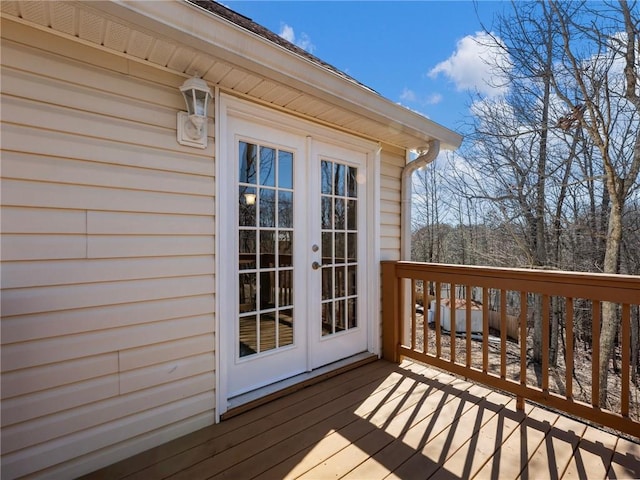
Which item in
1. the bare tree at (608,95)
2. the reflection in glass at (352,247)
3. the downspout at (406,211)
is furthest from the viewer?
the bare tree at (608,95)

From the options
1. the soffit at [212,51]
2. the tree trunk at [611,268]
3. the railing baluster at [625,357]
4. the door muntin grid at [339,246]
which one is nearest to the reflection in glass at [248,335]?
the door muntin grid at [339,246]

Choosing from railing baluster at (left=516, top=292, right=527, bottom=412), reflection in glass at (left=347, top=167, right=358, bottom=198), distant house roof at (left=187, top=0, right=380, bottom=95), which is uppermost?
distant house roof at (left=187, top=0, right=380, bottom=95)

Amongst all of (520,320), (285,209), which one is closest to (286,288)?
(285,209)

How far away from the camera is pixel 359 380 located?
2627 mm

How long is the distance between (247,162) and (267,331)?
3.99 ft

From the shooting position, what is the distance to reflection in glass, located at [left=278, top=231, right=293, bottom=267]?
8.14 feet

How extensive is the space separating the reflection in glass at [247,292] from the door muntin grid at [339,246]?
67 cm

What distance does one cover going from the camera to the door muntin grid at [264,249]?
2.28m

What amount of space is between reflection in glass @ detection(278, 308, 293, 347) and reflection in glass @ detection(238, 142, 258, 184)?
101 cm

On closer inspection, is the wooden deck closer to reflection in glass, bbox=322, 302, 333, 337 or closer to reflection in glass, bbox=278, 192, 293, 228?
reflection in glass, bbox=322, 302, 333, 337

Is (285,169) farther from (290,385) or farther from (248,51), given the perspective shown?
(290,385)

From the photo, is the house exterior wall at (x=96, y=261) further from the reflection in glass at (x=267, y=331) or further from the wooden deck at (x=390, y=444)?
the reflection in glass at (x=267, y=331)

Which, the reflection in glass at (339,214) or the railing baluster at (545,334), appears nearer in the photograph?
the railing baluster at (545,334)

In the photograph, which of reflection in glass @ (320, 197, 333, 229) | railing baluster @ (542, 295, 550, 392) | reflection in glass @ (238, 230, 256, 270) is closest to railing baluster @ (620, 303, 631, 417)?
railing baluster @ (542, 295, 550, 392)
